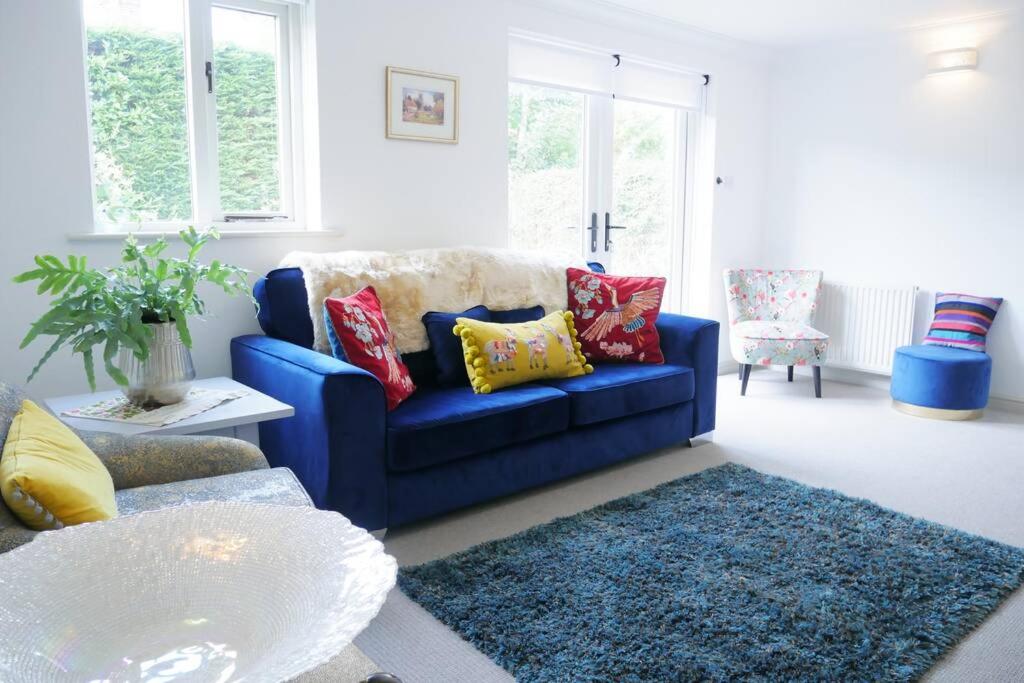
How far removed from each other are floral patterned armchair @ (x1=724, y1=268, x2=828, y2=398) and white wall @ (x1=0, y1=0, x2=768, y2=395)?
1513 millimetres

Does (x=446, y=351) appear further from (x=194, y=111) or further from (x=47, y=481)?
(x=47, y=481)

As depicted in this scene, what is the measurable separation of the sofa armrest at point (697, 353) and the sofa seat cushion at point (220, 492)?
217 centimetres

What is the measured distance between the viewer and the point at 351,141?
11.5 ft

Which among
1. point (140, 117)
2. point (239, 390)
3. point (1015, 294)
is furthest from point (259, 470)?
point (1015, 294)

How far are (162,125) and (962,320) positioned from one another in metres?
4.36

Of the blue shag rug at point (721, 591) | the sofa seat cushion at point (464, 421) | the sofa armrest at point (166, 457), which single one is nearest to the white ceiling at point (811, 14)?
the sofa seat cushion at point (464, 421)

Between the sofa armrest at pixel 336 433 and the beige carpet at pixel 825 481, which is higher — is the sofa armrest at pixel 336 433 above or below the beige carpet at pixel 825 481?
above

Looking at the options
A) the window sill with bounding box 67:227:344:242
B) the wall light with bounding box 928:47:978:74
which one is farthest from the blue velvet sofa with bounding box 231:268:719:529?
the wall light with bounding box 928:47:978:74

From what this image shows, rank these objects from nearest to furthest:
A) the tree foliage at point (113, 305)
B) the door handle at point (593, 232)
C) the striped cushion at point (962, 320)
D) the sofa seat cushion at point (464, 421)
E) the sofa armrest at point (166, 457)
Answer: the sofa armrest at point (166, 457) < the tree foliage at point (113, 305) < the sofa seat cushion at point (464, 421) < the striped cushion at point (962, 320) < the door handle at point (593, 232)

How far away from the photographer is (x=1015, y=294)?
457 cm

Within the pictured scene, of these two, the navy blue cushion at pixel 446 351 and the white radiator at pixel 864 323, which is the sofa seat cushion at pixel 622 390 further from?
the white radiator at pixel 864 323

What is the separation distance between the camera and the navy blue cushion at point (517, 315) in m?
3.58

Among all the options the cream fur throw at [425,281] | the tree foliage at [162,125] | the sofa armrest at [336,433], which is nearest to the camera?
the sofa armrest at [336,433]

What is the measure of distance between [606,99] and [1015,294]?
2.64 meters
